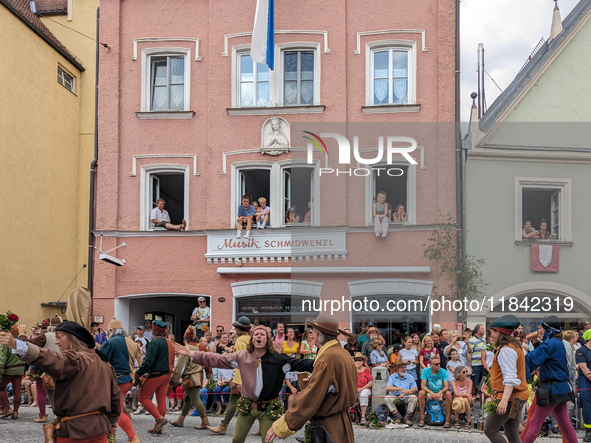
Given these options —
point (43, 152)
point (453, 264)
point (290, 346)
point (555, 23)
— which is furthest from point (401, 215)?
point (43, 152)

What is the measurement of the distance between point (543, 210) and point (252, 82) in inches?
341

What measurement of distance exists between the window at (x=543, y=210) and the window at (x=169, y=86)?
9.77 meters

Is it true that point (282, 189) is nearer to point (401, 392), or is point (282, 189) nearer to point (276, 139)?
point (276, 139)

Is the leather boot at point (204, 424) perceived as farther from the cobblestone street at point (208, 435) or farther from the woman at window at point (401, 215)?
the woman at window at point (401, 215)

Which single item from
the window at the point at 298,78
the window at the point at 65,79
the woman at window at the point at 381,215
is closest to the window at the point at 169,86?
the window at the point at 298,78

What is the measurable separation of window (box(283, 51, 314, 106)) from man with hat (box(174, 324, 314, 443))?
12474mm

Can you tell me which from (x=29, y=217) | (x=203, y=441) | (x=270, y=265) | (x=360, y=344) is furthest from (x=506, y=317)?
(x=29, y=217)

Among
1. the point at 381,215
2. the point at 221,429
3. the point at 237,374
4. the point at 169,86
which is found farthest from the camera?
the point at 169,86

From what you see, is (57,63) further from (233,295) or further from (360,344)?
(360,344)

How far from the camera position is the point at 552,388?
360 inches

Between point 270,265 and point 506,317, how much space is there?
11220 mm

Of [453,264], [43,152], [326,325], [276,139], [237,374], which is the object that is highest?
[276,139]

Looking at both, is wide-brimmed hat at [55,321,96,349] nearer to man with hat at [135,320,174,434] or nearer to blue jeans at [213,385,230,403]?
man with hat at [135,320,174,434]

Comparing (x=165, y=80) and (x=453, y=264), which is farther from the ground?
(x=165, y=80)
